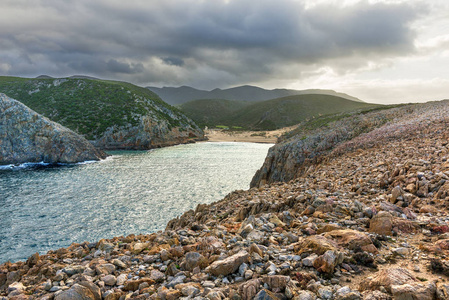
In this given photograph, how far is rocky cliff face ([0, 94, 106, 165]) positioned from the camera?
51688 millimetres

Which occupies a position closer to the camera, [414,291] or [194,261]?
[414,291]

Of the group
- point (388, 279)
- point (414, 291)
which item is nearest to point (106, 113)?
point (388, 279)

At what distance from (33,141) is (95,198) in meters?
39.1

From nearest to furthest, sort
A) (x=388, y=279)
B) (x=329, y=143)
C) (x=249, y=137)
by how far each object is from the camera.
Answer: (x=388, y=279) < (x=329, y=143) < (x=249, y=137)

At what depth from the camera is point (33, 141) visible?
53719 mm

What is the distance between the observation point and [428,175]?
969cm

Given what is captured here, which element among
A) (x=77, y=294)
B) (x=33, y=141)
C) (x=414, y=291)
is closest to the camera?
(x=414, y=291)

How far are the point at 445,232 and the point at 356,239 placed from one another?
2663 mm

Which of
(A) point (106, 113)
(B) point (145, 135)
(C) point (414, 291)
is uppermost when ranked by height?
(A) point (106, 113)

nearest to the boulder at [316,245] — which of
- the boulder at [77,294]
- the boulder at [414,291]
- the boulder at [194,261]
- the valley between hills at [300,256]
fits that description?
the valley between hills at [300,256]

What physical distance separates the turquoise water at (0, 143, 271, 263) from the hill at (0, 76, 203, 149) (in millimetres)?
34423

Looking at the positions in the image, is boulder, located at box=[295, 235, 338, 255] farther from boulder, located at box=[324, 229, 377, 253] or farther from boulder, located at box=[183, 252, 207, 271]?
boulder, located at box=[183, 252, 207, 271]

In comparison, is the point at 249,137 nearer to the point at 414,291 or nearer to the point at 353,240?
the point at 353,240

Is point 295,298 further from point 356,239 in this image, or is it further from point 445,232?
point 445,232
